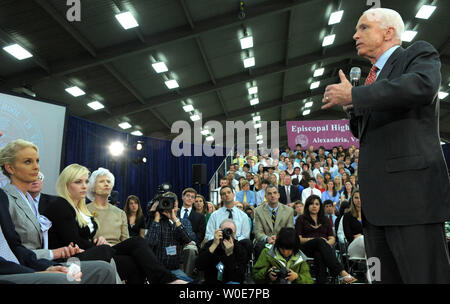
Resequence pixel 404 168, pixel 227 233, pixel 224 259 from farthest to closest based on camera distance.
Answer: pixel 224 259, pixel 227 233, pixel 404 168

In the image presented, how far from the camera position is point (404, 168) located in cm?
113

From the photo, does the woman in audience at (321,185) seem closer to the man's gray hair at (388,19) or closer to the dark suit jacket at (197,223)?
the dark suit jacket at (197,223)

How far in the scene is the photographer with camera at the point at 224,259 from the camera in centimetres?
345

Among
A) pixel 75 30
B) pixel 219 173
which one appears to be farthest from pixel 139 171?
pixel 75 30

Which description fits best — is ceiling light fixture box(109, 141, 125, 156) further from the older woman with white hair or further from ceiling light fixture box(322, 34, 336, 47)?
ceiling light fixture box(322, 34, 336, 47)

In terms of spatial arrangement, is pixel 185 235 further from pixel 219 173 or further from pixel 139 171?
pixel 219 173

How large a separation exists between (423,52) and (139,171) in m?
9.73

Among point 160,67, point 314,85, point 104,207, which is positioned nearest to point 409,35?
point 314,85

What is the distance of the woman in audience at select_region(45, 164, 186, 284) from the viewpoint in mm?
2238

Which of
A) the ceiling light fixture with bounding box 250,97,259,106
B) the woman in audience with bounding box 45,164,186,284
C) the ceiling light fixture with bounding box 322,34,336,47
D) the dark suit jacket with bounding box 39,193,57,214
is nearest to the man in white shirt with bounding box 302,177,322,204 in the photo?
the woman in audience with bounding box 45,164,186,284

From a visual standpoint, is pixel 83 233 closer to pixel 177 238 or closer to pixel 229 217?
pixel 177 238

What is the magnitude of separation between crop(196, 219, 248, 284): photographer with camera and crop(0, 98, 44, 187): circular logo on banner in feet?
7.34

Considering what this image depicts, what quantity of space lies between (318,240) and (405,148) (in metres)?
3.01

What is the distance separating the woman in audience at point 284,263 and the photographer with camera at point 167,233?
72 cm
